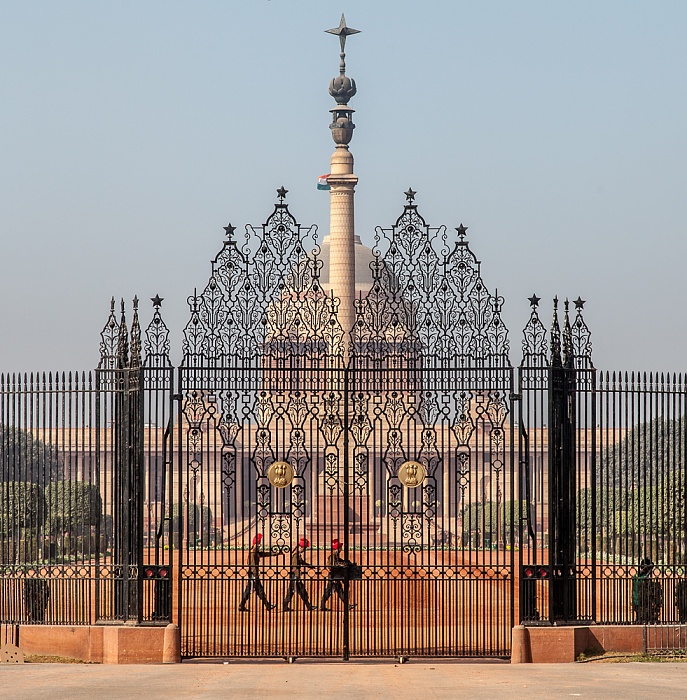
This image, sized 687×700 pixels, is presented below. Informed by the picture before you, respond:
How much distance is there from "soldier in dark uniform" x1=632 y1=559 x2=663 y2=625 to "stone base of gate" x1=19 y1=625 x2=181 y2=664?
569 cm

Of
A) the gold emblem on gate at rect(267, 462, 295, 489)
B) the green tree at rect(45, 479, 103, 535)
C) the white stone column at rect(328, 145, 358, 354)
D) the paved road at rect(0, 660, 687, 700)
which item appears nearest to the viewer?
the paved road at rect(0, 660, 687, 700)

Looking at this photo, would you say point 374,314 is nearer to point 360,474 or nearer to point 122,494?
point 360,474

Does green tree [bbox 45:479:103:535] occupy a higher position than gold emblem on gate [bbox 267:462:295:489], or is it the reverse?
gold emblem on gate [bbox 267:462:295:489]

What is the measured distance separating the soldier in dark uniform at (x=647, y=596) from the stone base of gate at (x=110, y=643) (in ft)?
18.7

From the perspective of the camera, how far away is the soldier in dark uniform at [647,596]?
1480cm

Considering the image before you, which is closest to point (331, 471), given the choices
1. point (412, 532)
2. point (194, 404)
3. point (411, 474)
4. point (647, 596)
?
point (411, 474)

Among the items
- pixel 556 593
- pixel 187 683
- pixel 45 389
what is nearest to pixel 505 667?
pixel 556 593

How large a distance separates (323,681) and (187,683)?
4.74 ft

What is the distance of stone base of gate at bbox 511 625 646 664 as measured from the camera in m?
14.4

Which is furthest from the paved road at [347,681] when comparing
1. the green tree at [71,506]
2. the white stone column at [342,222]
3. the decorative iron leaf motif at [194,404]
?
the white stone column at [342,222]

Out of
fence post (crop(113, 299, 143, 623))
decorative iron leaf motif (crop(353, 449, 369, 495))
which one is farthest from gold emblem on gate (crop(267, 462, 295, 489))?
fence post (crop(113, 299, 143, 623))

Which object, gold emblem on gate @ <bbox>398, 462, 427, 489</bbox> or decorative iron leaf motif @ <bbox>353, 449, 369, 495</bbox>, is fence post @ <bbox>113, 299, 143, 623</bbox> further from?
gold emblem on gate @ <bbox>398, 462, 427, 489</bbox>

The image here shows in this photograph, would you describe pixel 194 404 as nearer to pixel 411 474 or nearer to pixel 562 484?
pixel 411 474

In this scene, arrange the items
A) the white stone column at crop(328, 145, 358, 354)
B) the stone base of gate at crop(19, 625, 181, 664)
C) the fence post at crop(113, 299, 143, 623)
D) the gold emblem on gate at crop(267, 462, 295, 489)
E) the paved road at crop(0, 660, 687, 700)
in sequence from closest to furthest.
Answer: the paved road at crop(0, 660, 687, 700), the stone base of gate at crop(19, 625, 181, 664), the fence post at crop(113, 299, 143, 623), the gold emblem on gate at crop(267, 462, 295, 489), the white stone column at crop(328, 145, 358, 354)
